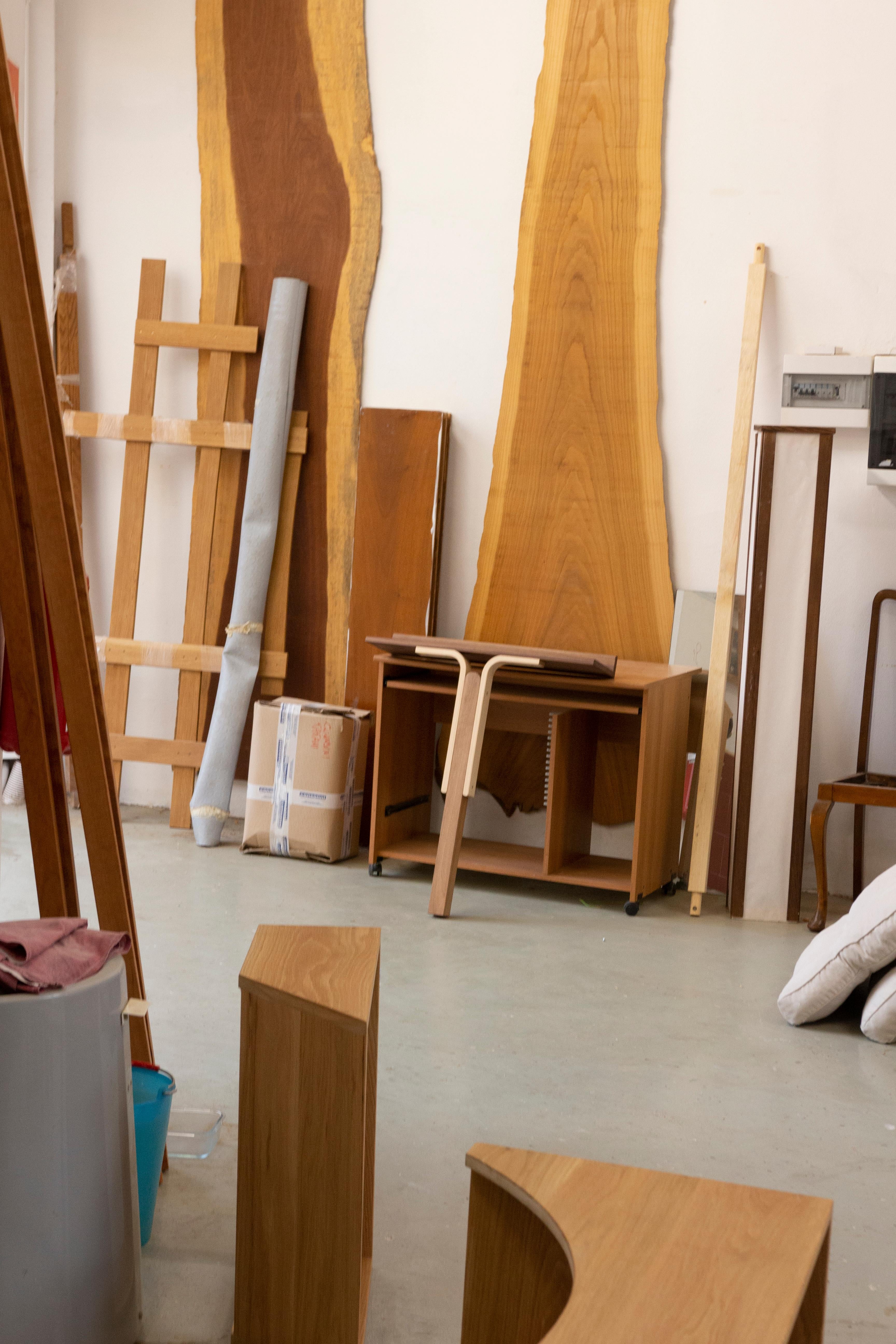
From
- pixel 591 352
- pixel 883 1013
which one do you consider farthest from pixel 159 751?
pixel 883 1013

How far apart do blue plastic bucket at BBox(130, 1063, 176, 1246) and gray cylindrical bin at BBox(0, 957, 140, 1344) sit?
10.4 inches

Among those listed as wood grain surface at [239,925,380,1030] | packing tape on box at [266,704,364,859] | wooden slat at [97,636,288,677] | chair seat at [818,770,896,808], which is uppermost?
wooden slat at [97,636,288,677]

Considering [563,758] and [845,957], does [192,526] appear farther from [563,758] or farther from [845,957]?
[845,957]

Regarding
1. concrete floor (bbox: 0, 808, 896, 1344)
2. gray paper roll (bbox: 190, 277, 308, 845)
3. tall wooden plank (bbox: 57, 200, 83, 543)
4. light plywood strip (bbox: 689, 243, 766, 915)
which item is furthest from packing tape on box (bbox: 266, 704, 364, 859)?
tall wooden plank (bbox: 57, 200, 83, 543)

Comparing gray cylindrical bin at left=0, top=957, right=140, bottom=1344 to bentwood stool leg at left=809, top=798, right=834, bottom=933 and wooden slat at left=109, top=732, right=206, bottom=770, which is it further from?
wooden slat at left=109, top=732, right=206, bottom=770

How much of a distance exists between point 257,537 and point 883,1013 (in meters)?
2.84

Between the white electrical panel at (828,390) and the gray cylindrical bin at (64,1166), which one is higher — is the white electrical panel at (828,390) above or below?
above

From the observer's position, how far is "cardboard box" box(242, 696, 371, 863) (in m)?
4.50

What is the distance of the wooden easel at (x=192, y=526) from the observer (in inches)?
193

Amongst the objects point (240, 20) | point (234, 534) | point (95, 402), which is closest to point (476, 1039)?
point (234, 534)

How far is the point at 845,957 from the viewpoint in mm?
3086

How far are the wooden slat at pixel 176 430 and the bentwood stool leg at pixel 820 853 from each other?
230cm

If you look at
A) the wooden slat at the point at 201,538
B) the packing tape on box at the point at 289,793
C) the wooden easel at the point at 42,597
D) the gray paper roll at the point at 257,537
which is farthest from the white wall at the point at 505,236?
the wooden easel at the point at 42,597

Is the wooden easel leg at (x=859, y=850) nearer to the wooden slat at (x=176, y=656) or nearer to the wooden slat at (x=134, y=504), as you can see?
the wooden slat at (x=176, y=656)
